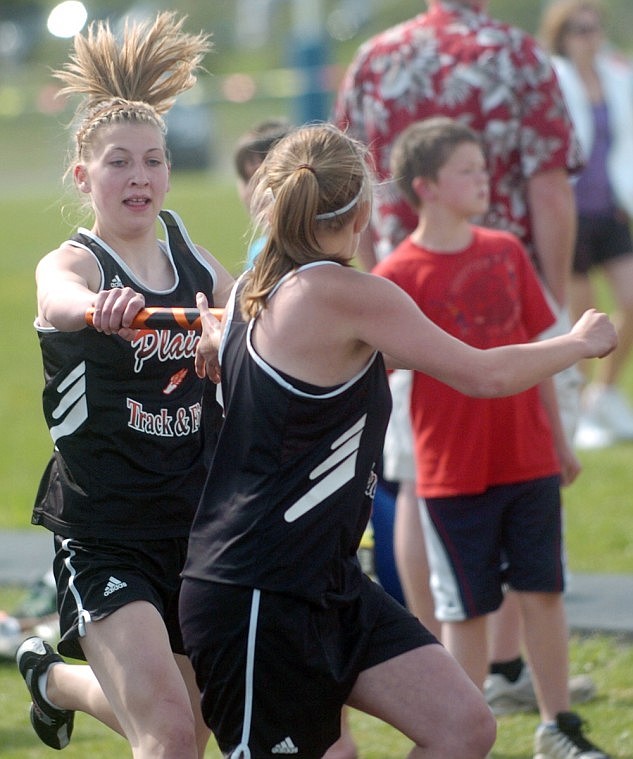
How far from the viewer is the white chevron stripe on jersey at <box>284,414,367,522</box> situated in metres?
3.12

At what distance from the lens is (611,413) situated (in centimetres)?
901

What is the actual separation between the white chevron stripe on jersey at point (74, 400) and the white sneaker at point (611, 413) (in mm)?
5838

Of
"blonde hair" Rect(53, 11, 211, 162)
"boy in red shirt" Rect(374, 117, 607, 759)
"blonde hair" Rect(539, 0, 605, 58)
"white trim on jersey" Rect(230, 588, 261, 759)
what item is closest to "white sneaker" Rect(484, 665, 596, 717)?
"boy in red shirt" Rect(374, 117, 607, 759)

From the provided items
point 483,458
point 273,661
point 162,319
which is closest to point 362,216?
point 162,319

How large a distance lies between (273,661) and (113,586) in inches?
20.1

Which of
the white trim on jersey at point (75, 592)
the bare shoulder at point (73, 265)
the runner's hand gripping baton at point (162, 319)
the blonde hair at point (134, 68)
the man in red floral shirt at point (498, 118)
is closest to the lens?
the runner's hand gripping baton at point (162, 319)

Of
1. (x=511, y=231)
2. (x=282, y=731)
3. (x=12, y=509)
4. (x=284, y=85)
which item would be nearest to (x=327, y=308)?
(x=282, y=731)

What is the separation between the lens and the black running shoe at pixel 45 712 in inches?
154

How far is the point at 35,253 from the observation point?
21.5 m

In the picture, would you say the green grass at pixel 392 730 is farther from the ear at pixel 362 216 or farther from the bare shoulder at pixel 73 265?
the ear at pixel 362 216

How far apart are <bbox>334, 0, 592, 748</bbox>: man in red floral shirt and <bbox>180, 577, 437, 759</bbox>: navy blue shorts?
1.65 meters

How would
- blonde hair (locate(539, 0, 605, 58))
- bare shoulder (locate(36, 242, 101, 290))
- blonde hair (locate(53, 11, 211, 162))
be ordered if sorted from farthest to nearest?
blonde hair (locate(539, 0, 605, 58)) < blonde hair (locate(53, 11, 211, 162)) < bare shoulder (locate(36, 242, 101, 290))

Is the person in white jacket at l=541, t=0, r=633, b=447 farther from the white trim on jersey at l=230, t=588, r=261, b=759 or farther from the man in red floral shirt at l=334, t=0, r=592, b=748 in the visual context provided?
the white trim on jersey at l=230, t=588, r=261, b=759

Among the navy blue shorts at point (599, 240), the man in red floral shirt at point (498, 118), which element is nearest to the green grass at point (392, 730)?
the man in red floral shirt at point (498, 118)
